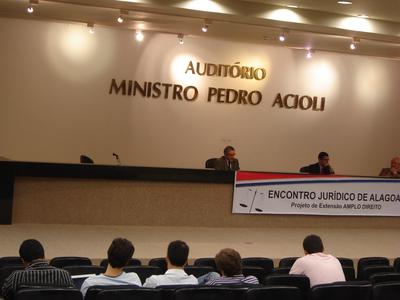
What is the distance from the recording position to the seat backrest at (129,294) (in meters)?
4.19

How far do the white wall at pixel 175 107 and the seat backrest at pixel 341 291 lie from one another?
835 cm

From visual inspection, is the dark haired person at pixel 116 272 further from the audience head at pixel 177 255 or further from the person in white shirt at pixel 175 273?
the audience head at pixel 177 255

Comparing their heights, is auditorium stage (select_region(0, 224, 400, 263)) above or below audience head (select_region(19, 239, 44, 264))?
below

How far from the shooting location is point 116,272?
4.75 m

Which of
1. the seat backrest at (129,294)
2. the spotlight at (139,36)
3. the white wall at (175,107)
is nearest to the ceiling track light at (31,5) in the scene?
the white wall at (175,107)

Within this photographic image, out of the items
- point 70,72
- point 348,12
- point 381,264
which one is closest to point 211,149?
point 70,72

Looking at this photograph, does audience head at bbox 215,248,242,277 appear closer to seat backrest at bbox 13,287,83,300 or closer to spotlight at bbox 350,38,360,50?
seat backrest at bbox 13,287,83,300

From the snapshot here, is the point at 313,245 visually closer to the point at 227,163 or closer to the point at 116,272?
the point at 116,272

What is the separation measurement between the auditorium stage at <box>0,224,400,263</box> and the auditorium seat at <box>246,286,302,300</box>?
356 centimetres

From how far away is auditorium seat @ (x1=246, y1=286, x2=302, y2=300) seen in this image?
4.47 meters

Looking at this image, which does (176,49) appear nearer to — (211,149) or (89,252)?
(211,149)

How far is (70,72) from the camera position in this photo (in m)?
12.4

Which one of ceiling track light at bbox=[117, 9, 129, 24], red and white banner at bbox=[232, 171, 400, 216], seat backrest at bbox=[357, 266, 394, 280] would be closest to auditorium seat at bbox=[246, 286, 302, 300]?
seat backrest at bbox=[357, 266, 394, 280]

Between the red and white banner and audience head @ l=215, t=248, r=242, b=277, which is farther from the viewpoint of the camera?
the red and white banner
